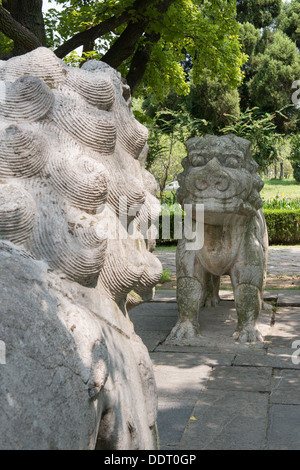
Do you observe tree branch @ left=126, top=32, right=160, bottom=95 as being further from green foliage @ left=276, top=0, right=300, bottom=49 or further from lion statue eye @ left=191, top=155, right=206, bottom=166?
green foliage @ left=276, top=0, right=300, bottom=49

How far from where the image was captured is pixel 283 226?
14.9m

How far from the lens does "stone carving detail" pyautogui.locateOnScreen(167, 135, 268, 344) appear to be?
495 centimetres

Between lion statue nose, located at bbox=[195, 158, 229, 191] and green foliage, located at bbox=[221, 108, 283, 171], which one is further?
green foliage, located at bbox=[221, 108, 283, 171]

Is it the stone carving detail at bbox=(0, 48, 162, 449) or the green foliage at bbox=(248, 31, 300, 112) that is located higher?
the green foliage at bbox=(248, 31, 300, 112)

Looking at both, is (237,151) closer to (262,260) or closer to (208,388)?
(262,260)

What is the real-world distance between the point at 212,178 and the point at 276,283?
4.70m

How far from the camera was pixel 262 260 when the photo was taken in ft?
18.6

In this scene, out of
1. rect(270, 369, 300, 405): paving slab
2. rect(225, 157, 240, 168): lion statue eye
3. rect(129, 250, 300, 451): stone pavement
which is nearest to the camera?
rect(129, 250, 300, 451): stone pavement

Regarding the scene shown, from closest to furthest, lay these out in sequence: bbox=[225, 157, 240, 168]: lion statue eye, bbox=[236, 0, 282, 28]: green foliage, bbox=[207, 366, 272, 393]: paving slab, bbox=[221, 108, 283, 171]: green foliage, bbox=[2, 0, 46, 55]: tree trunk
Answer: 1. bbox=[207, 366, 272, 393]: paving slab
2. bbox=[225, 157, 240, 168]: lion statue eye
3. bbox=[2, 0, 46, 55]: tree trunk
4. bbox=[221, 108, 283, 171]: green foliage
5. bbox=[236, 0, 282, 28]: green foliage

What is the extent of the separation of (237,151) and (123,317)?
3970mm

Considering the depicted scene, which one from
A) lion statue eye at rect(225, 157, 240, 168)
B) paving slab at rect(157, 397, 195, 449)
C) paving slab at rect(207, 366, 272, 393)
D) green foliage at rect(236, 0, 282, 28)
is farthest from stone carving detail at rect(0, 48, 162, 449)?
green foliage at rect(236, 0, 282, 28)

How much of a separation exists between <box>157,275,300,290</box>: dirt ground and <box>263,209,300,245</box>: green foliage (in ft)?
17.1

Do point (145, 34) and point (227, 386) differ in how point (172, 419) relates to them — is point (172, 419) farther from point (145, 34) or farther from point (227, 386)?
point (145, 34)

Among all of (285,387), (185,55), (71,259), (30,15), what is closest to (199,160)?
(285,387)
